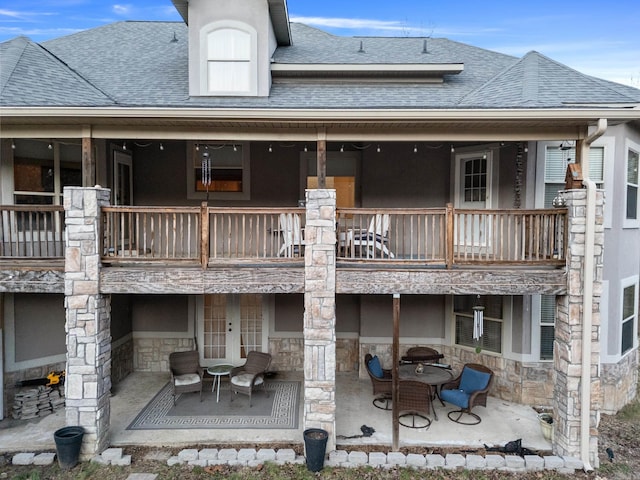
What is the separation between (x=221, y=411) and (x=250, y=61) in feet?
23.3

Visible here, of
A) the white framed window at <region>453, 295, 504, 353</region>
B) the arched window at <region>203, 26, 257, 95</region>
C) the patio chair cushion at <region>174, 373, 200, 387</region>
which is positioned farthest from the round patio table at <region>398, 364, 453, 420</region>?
the arched window at <region>203, 26, 257, 95</region>

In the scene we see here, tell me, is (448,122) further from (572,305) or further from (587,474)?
(587,474)

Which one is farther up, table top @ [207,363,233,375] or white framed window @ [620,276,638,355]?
white framed window @ [620,276,638,355]

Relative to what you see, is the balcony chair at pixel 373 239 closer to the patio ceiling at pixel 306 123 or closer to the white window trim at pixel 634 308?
the patio ceiling at pixel 306 123

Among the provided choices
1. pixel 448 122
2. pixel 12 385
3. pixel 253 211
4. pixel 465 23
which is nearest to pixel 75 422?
pixel 12 385

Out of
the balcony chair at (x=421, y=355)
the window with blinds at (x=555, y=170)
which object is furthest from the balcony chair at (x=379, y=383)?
the window with blinds at (x=555, y=170)

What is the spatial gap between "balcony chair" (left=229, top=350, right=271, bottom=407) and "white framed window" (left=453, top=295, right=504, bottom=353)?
14.5 ft

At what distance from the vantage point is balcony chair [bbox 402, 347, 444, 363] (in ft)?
29.9

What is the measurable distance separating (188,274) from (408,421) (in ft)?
16.1

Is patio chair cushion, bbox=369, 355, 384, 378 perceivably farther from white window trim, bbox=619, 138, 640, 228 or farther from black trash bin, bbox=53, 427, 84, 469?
white window trim, bbox=619, 138, 640, 228

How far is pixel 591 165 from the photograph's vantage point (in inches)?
326

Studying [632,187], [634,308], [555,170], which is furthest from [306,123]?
[634,308]


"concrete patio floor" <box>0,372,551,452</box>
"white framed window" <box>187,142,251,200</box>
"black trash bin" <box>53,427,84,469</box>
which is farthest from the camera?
"white framed window" <box>187,142,251,200</box>

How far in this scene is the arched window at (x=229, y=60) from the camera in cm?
838
